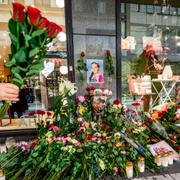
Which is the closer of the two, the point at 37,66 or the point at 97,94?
the point at 37,66

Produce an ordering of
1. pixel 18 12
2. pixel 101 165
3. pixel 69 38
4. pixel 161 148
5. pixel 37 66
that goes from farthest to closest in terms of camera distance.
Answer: pixel 69 38 → pixel 161 148 → pixel 101 165 → pixel 37 66 → pixel 18 12

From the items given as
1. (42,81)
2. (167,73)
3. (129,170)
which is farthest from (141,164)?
(167,73)

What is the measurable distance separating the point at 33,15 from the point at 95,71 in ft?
6.58

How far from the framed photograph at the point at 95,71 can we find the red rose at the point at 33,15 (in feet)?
6.31

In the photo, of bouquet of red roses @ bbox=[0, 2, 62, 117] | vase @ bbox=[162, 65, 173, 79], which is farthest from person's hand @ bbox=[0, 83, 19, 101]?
vase @ bbox=[162, 65, 173, 79]

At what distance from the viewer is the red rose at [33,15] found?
0.87 m

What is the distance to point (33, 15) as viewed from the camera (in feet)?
2.86

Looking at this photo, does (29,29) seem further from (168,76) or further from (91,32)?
(168,76)

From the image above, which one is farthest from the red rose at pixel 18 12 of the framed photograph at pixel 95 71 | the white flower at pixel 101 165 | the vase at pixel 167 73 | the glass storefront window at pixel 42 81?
the vase at pixel 167 73

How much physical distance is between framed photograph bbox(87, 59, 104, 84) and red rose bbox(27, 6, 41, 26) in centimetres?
192

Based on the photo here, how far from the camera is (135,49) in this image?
122 inches

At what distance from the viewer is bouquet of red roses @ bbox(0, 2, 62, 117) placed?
882 millimetres

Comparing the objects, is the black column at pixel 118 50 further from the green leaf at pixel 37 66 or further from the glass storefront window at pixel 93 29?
the green leaf at pixel 37 66

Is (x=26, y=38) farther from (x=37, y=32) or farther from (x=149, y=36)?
(x=149, y=36)
